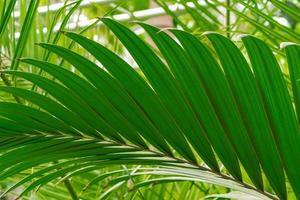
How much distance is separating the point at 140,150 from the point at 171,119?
0.07 meters

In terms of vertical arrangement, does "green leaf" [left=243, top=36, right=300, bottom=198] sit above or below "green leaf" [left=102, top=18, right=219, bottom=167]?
below

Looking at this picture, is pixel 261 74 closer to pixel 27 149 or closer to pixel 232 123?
pixel 232 123

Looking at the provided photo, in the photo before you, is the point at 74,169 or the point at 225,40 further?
the point at 74,169

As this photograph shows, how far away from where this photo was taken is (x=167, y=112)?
0.77 meters

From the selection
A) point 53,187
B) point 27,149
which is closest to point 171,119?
point 27,149

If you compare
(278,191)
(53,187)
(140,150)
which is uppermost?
(53,187)

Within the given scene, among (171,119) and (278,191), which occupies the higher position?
(171,119)

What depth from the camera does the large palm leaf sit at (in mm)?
702

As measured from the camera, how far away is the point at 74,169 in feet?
2.67

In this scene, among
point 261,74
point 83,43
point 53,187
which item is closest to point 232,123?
point 261,74

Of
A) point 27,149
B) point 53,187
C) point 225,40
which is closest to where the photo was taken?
point 225,40

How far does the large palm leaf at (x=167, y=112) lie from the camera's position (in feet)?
2.30

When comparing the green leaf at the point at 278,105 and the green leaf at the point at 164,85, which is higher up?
the green leaf at the point at 164,85

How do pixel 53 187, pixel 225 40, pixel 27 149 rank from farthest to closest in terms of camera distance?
pixel 53 187
pixel 27 149
pixel 225 40
